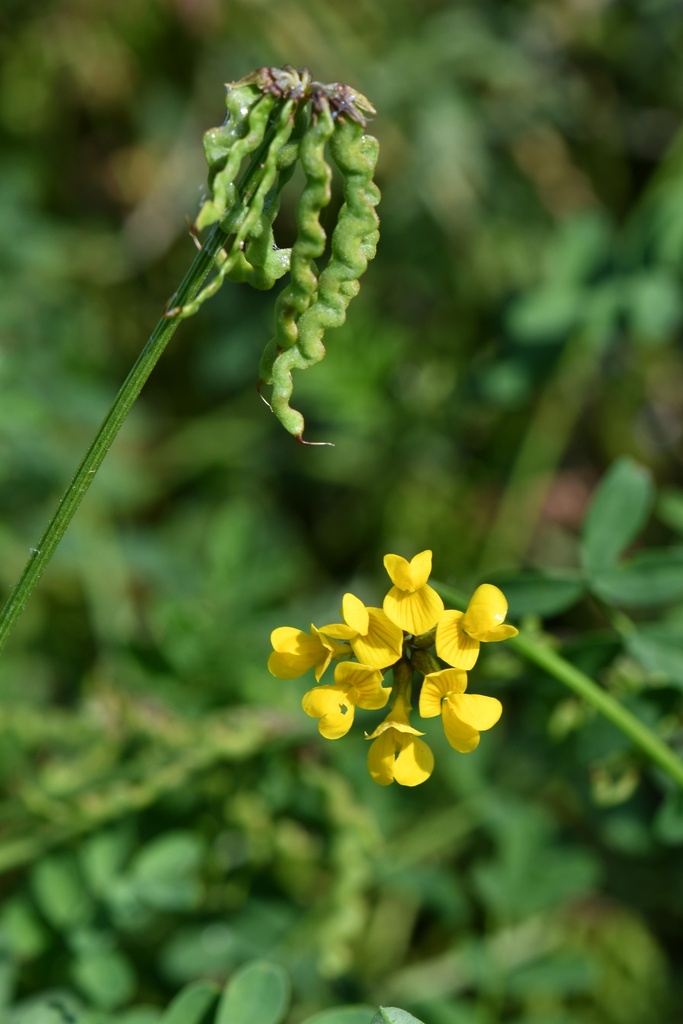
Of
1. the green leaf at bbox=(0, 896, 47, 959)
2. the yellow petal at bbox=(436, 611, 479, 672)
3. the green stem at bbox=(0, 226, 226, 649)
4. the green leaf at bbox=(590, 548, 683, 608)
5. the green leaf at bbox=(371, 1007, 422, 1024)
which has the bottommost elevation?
the green leaf at bbox=(0, 896, 47, 959)

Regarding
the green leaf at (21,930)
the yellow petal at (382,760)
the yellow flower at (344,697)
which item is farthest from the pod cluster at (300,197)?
the green leaf at (21,930)

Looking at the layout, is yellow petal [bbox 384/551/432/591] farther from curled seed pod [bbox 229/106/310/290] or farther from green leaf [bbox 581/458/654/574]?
green leaf [bbox 581/458/654/574]

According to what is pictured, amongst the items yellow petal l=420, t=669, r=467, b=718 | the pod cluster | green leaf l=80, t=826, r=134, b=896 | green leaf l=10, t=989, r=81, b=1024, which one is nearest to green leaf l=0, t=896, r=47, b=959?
green leaf l=80, t=826, r=134, b=896

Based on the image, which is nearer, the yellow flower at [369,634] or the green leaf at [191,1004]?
the yellow flower at [369,634]

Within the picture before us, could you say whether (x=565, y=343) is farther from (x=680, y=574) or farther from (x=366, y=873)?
(x=366, y=873)

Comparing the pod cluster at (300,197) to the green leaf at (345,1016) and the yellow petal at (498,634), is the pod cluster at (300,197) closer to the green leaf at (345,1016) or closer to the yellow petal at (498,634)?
the yellow petal at (498,634)
